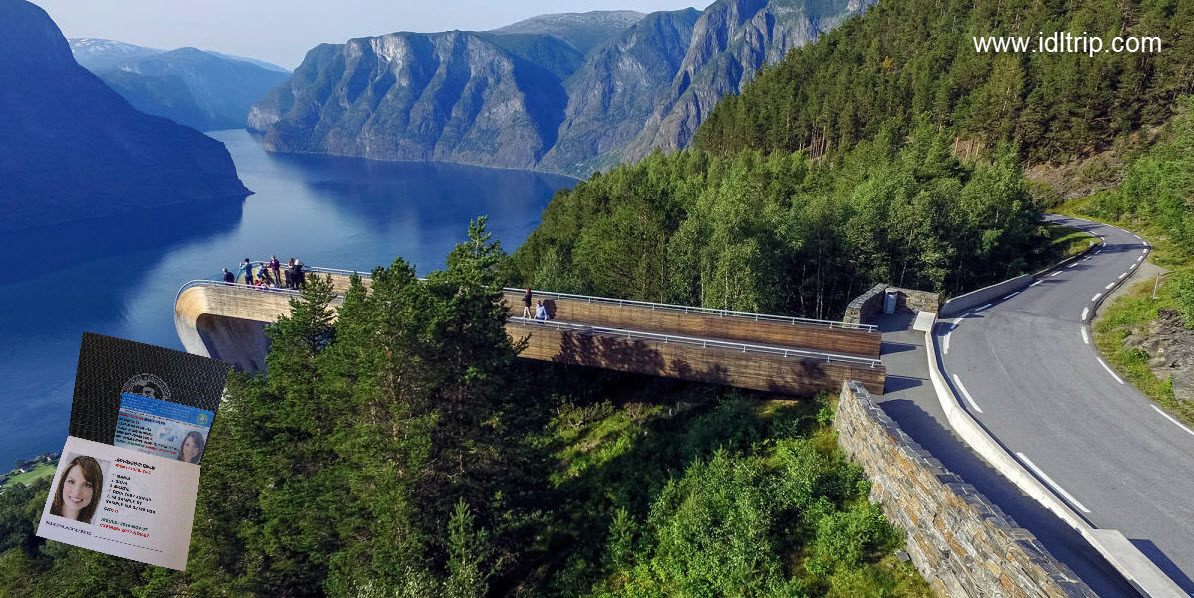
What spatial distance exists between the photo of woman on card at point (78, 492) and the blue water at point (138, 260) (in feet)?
264

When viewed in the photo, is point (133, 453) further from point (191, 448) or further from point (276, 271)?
point (276, 271)

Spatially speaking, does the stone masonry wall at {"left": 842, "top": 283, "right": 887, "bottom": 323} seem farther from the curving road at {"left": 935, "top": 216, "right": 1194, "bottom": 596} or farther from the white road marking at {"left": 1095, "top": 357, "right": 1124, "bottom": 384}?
the white road marking at {"left": 1095, "top": 357, "right": 1124, "bottom": 384}

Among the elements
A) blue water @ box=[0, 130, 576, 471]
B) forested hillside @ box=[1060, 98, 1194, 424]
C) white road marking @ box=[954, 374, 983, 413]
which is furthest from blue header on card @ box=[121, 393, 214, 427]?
blue water @ box=[0, 130, 576, 471]

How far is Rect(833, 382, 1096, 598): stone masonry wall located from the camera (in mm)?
9117

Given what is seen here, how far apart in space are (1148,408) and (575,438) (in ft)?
65.1

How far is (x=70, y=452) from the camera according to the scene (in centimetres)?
873

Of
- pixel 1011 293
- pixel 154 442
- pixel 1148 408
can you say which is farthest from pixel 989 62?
pixel 154 442

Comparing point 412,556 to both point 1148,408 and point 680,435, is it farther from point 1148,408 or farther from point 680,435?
point 1148,408

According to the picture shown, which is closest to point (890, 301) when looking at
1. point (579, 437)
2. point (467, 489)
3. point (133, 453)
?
point (579, 437)

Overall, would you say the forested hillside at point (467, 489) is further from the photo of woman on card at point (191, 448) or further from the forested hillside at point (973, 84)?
the forested hillside at point (973, 84)

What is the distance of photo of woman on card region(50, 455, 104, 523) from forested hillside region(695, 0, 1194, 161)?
67.1 m

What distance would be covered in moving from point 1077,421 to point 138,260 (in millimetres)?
170545

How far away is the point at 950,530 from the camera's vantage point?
10.8m

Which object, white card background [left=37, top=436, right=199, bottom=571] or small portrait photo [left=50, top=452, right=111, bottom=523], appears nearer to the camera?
small portrait photo [left=50, top=452, right=111, bottom=523]
